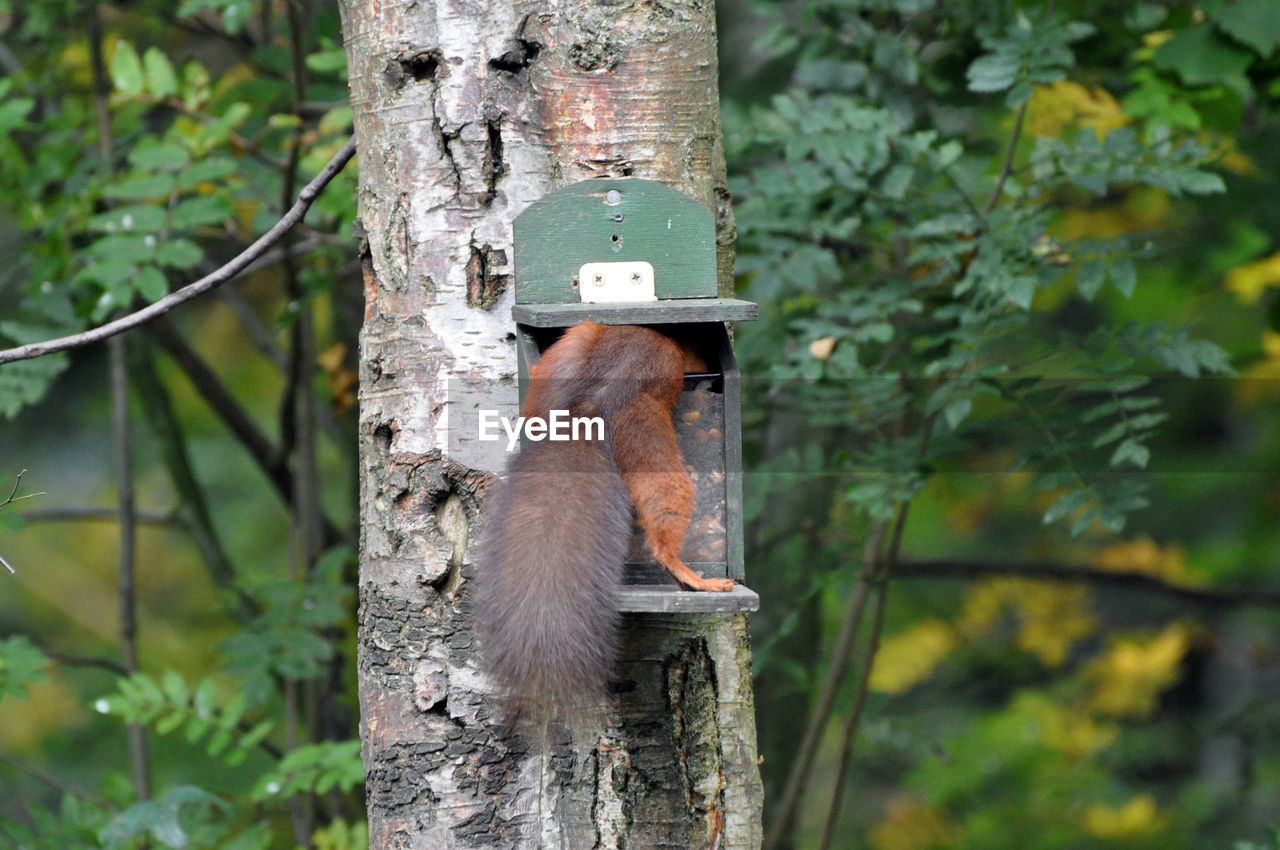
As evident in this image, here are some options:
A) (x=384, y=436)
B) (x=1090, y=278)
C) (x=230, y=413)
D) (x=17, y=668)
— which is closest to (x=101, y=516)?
(x=230, y=413)

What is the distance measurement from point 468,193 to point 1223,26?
2.05 m

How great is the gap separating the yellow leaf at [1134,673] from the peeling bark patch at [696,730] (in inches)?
176

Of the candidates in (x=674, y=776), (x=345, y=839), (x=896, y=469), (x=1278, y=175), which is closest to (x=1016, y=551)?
(x=1278, y=175)

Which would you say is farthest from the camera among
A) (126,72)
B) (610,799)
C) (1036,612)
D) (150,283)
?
(1036,612)

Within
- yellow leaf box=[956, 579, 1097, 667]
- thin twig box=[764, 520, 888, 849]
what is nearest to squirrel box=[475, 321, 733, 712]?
thin twig box=[764, 520, 888, 849]

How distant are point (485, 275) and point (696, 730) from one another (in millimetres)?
695

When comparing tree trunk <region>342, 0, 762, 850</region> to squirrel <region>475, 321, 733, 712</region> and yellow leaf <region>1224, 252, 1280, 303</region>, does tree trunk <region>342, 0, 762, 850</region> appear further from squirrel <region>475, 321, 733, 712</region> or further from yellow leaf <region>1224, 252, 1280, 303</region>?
yellow leaf <region>1224, 252, 1280, 303</region>

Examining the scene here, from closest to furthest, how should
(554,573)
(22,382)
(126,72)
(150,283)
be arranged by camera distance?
(554,573), (150,283), (22,382), (126,72)

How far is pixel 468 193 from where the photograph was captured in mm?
1524

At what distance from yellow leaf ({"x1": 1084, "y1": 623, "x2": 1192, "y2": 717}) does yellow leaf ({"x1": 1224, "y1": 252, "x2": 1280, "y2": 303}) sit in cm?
194

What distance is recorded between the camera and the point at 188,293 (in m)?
1.59

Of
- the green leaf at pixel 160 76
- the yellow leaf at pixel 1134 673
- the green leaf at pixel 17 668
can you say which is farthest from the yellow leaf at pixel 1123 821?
the green leaf at pixel 160 76

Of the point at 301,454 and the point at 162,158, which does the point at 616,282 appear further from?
the point at 301,454

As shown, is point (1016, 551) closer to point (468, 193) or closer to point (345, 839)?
point (345, 839)
